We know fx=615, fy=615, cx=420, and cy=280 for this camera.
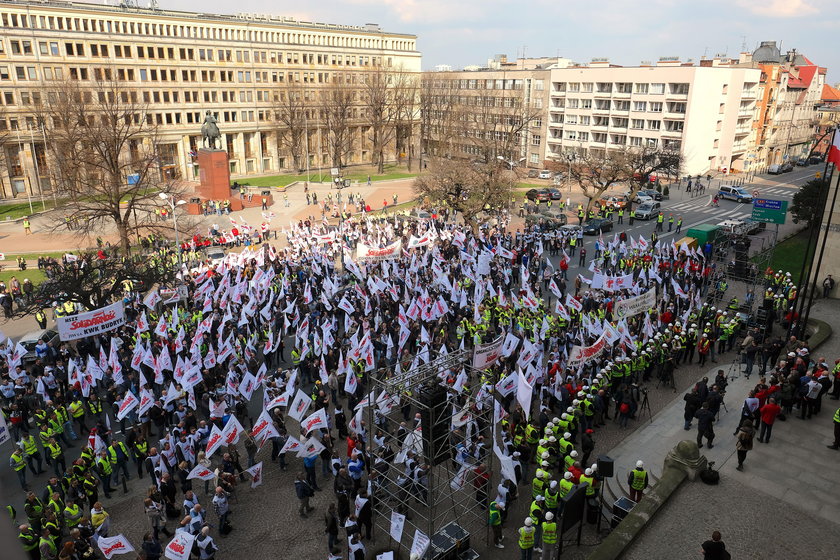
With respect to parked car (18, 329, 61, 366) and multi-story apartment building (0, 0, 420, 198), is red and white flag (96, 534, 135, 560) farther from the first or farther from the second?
multi-story apartment building (0, 0, 420, 198)

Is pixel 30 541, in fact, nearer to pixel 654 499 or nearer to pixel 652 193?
pixel 654 499

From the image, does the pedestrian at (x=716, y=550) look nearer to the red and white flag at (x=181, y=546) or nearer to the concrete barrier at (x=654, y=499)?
the concrete barrier at (x=654, y=499)

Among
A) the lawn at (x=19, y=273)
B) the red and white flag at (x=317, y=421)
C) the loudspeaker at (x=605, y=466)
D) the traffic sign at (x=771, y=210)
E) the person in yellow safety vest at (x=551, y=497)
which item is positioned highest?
the traffic sign at (x=771, y=210)

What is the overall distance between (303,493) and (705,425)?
10273mm

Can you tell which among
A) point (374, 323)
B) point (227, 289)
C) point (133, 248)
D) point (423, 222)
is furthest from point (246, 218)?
point (374, 323)

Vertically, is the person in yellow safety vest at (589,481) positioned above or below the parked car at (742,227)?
above

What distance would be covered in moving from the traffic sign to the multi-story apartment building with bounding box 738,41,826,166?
49818 mm

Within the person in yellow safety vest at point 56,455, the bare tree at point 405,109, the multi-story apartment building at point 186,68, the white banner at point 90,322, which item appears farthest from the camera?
the bare tree at point 405,109

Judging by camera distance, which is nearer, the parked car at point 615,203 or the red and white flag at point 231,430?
the red and white flag at point 231,430

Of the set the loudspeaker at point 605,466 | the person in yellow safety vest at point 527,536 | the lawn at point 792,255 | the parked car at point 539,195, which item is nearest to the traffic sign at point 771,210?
the lawn at point 792,255

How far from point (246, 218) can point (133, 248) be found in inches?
466

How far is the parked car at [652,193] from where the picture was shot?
5925cm

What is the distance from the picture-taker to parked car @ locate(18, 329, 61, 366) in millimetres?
22750

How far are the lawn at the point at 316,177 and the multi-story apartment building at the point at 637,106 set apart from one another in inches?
639
